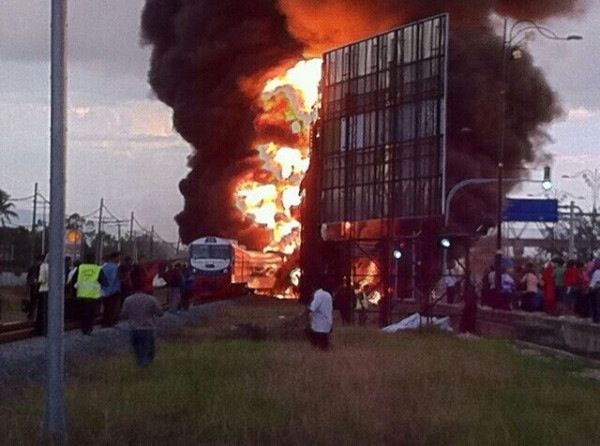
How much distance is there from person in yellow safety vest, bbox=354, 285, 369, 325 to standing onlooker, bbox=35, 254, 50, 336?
1336cm

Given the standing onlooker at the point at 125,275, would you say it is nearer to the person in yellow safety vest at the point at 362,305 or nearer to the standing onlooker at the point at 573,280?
the person in yellow safety vest at the point at 362,305

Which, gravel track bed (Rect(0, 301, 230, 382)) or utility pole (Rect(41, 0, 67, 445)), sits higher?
utility pole (Rect(41, 0, 67, 445))

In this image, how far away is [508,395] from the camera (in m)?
18.2

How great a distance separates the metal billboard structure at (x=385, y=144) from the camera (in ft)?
131

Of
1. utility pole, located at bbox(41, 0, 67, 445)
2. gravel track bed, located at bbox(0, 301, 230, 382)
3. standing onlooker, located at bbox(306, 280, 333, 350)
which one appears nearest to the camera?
utility pole, located at bbox(41, 0, 67, 445)

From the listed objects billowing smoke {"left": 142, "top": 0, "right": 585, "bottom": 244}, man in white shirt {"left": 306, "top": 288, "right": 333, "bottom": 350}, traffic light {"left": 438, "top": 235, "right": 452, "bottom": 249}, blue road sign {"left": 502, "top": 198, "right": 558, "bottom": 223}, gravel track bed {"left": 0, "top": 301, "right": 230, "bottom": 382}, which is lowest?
gravel track bed {"left": 0, "top": 301, "right": 230, "bottom": 382}

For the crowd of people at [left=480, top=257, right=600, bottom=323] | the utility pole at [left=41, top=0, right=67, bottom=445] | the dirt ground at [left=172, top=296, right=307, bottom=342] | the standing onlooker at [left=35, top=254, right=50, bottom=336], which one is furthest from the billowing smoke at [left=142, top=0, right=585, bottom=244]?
the utility pole at [left=41, top=0, right=67, bottom=445]

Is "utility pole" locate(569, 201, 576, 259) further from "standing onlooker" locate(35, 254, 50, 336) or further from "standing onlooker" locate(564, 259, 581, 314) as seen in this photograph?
"standing onlooker" locate(35, 254, 50, 336)

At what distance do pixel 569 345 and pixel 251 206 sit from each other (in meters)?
34.9

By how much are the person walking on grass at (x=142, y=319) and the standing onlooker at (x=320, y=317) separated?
4457mm

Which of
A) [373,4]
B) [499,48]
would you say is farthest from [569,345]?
[499,48]

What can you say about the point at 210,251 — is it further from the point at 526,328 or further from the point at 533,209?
the point at 526,328

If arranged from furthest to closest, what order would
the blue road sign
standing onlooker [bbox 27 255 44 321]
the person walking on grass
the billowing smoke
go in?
the blue road sign, the billowing smoke, standing onlooker [bbox 27 255 44 321], the person walking on grass

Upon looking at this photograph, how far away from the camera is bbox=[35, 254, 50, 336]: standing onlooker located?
24891 mm
